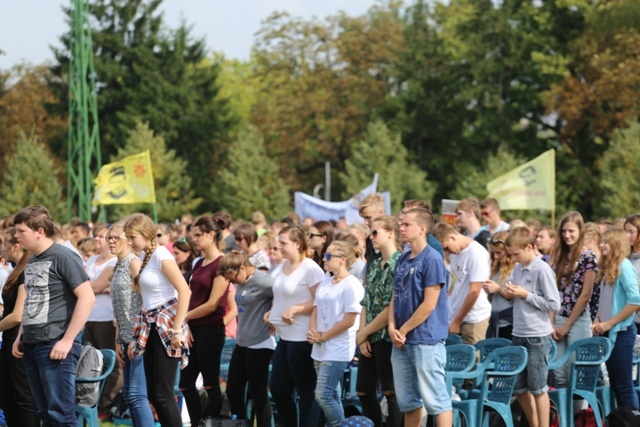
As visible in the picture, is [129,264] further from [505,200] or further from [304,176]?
[304,176]

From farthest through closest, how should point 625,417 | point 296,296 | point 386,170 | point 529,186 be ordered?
point 386,170, point 529,186, point 625,417, point 296,296

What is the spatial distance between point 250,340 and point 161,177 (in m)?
44.0

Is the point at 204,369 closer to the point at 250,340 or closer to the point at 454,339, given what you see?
the point at 250,340

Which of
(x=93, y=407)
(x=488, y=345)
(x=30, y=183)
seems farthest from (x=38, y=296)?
(x=30, y=183)

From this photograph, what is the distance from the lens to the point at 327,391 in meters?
8.95

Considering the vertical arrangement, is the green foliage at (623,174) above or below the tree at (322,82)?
below

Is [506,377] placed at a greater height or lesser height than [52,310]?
lesser

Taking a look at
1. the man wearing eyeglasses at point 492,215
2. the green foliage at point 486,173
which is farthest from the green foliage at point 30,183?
the man wearing eyeglasses at point 492,215

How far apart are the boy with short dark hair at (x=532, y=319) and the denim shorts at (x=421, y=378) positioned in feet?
4.72

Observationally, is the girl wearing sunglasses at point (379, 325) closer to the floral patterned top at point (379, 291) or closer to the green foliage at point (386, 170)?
the floral patterned top at point (379, 291)

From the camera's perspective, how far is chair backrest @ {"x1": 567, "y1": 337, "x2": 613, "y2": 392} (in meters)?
9.92

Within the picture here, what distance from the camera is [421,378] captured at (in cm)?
823

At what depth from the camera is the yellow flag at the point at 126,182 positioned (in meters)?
25.0

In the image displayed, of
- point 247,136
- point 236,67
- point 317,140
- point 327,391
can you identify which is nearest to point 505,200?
point 327,391
